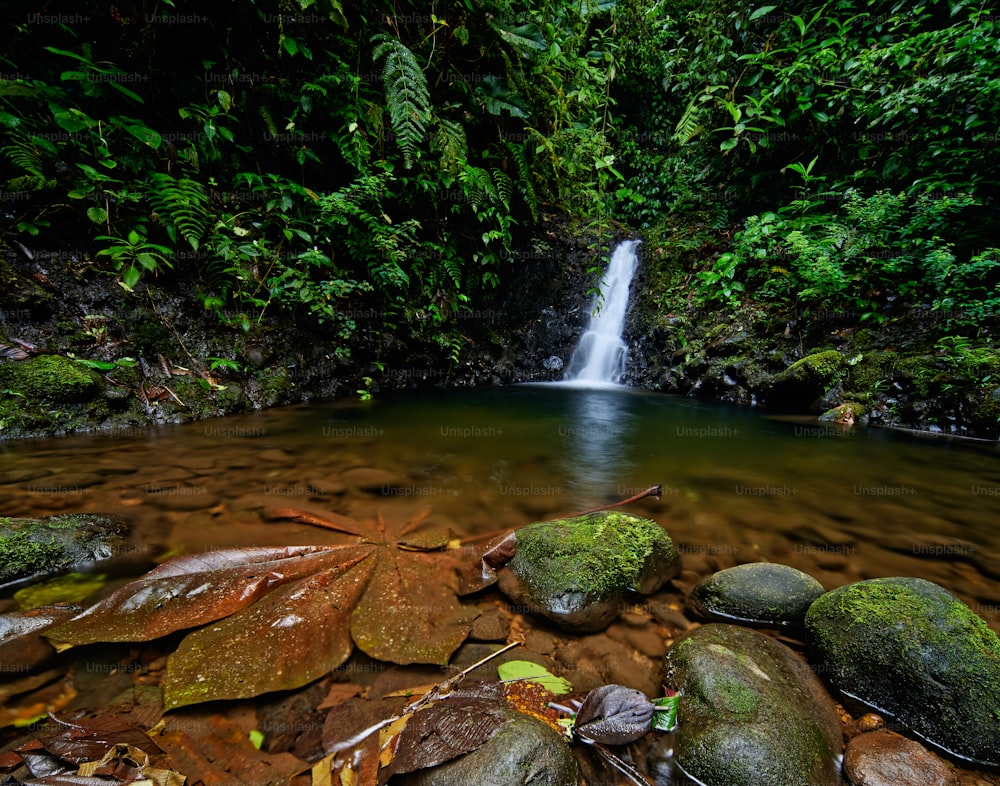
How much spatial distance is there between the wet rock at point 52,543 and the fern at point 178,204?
343 cm

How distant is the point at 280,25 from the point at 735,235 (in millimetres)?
8609

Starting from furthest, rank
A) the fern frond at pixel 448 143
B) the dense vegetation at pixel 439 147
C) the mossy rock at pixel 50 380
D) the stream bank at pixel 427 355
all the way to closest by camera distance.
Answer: the fern frond at pixel 448 143, the dense vegetation at pixel 439 147, the stream bank at pixel 427 355, the mossy rock at pixel 50 380

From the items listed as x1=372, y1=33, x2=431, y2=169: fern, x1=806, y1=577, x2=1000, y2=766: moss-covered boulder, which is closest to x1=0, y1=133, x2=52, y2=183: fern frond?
x1=372, y1=33, x2=431, y2=169: fern

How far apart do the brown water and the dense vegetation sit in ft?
7.32

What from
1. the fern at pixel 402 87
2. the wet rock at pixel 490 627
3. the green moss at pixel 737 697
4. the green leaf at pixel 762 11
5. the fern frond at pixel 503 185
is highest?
the green leaf at pixel 762 11

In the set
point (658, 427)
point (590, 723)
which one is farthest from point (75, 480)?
point (658, 427)

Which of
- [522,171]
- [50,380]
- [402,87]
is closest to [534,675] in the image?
[50,380]

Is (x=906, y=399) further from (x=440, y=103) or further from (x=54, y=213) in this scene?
(x=54, y=213)

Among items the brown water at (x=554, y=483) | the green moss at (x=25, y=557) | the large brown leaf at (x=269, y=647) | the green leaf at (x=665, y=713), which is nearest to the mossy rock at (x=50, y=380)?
the brown water at (x=554, y=483)

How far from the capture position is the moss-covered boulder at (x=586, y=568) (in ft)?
5.53

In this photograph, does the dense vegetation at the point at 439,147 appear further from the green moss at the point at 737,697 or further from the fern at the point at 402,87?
the green moss at the point at 737,697

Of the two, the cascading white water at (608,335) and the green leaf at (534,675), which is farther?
the cascading white water at (608,335)

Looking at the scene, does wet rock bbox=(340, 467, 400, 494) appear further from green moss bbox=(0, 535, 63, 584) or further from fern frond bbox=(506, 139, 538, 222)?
fern frond bbox=(506, 139, 538, 222)

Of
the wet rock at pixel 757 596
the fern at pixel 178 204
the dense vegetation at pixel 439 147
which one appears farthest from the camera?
the fern at pixel 178 204
